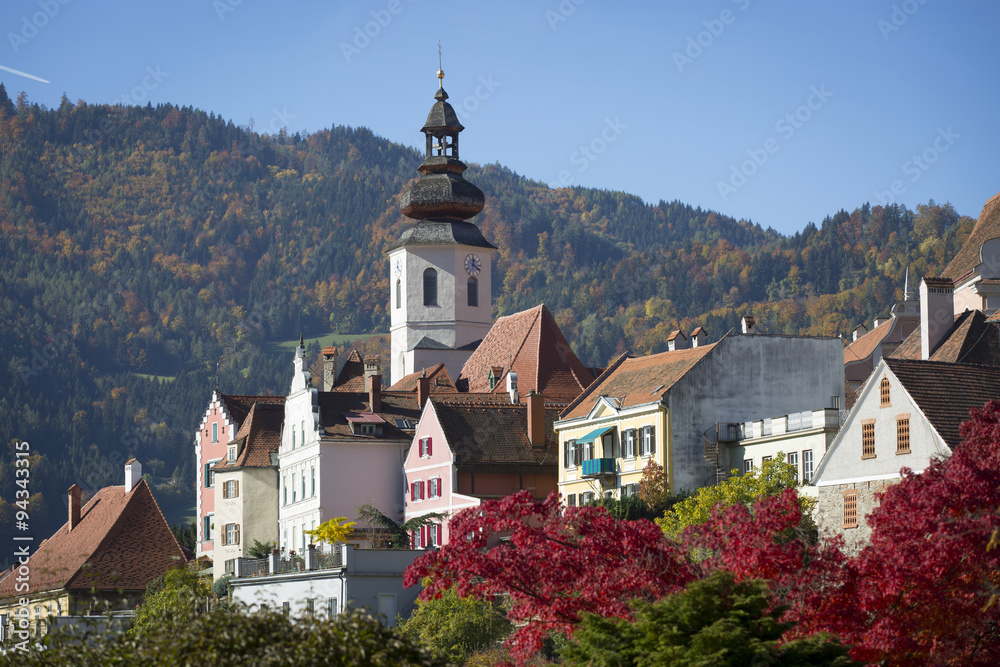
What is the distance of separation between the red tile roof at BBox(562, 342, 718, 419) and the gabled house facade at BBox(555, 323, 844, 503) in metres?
0.07

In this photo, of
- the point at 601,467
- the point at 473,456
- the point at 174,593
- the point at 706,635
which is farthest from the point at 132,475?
the point at 706,635

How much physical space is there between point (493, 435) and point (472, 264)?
31.3 metres

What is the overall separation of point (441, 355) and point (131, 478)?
19.7 metres

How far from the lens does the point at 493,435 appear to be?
234 feet

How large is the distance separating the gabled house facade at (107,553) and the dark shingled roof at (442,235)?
21.5 m

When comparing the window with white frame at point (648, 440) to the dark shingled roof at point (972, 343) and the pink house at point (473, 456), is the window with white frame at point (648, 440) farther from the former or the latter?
the dark shingled roof at point (972, 343)

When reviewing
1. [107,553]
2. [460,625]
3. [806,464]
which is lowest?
[460,625]

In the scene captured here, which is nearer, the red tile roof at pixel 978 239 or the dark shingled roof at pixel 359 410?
the red tile roof at pixel 978 239

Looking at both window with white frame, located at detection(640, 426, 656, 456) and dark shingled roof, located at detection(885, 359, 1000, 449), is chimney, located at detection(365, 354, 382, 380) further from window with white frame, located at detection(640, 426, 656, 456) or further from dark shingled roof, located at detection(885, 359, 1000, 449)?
dark shingled roof, located at detection(885, 359, 1000, 449)

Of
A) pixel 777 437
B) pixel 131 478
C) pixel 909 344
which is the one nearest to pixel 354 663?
pixel 777 437

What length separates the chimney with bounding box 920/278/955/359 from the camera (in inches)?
2512

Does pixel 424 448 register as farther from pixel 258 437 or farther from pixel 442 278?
pixel 442 278

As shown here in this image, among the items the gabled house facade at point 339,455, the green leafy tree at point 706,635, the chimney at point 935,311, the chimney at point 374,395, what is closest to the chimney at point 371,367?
the chimney at point 374,395

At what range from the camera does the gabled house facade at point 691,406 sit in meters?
63.7
